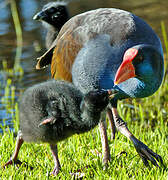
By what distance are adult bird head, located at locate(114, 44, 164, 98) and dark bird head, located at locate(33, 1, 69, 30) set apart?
1808mm

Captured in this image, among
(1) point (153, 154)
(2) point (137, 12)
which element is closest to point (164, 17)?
(2) point (137, 12)

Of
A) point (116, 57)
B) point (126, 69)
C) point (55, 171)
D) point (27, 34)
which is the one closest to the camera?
point (55, 171)

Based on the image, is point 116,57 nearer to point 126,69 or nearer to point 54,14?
point 126,69

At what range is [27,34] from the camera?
34.0ft

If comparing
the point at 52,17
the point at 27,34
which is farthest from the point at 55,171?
the point at 27,34

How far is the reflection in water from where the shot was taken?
770 cm

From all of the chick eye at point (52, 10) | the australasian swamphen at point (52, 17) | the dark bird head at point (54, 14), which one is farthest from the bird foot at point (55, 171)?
the chick eye at point (52, 10)

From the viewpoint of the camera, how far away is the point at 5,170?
4125 mm

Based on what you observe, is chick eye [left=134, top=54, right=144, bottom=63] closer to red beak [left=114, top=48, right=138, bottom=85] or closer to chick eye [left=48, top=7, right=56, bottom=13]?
red beak [left=114, top=48, right=138, bottom=85]

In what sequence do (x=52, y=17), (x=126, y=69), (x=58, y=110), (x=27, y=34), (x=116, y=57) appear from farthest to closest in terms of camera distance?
(x=27, y=34) → (x=52, y=17) → (x=116, y=57) → (x=126, y=69) → (x=58, y=110)

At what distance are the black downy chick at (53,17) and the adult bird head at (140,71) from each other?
1.81 metres

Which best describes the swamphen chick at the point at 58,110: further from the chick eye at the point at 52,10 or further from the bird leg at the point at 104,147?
the chick eye at the point at 52,10

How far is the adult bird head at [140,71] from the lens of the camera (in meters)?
4.33

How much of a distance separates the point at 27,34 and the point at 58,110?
678 cm
